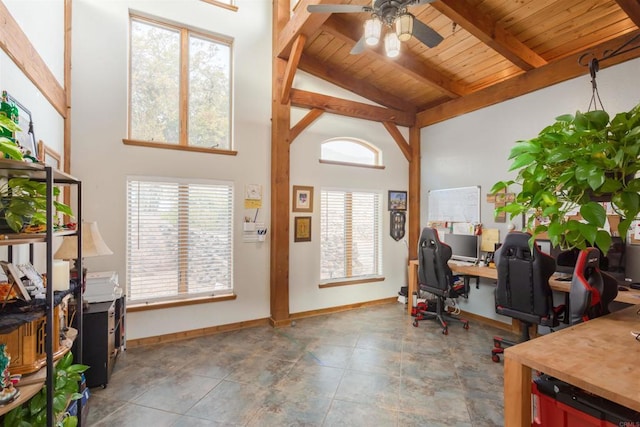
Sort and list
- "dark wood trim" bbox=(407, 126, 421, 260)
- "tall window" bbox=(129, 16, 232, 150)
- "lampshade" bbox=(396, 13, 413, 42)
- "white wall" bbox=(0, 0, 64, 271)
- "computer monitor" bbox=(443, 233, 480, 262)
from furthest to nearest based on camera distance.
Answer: "dark wood trim" bbox=(407, 126, 421, 260) → "computer monitor" bbox=(443, 233, 480, 262) → "tall window" bbox=(129, 16, 232, 150) → "lampshade" bbox=(396, 13, 413, 42) → "white wall" bbox=(0, 0, 64, 271)

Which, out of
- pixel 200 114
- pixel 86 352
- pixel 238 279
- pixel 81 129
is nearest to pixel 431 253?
pixel 238 279

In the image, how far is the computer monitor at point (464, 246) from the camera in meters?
4.17

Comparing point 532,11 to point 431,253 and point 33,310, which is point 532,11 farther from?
point 33,310

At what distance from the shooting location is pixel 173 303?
355cm

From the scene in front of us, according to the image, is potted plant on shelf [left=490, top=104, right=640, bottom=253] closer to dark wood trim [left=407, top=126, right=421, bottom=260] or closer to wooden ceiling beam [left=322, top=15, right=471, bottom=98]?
wooden ceiling beam [left=322, top=15, right=471, bottom=98]

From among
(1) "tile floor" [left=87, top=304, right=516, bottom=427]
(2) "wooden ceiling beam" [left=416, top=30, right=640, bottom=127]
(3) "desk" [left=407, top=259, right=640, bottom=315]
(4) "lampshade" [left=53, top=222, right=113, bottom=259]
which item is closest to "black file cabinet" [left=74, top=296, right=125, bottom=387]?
(1) "tile floor" [left=87, top=304, right=516, bottom=427]

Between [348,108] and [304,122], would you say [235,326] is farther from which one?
[348,108]

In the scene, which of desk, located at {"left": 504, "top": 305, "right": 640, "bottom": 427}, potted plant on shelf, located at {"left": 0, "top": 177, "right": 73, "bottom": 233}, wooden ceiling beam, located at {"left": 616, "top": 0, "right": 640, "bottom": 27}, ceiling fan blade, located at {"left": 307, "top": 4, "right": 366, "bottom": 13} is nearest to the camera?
desk, located at {"left": 504, "top": 305, "right": 640, "bottom": 427}

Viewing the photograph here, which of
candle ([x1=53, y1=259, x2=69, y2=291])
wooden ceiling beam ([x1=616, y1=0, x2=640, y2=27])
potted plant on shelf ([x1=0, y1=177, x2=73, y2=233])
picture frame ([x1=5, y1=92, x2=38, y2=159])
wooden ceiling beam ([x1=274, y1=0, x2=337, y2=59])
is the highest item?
wooden ceiling beam ([x1=274, y1=0, x2=337, y2=59])

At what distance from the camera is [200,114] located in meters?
3.78

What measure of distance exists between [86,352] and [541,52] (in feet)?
18.0

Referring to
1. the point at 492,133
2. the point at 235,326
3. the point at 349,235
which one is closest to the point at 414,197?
the point at 349,235

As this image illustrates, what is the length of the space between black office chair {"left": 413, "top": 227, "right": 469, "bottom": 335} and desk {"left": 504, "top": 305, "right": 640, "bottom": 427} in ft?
7.60

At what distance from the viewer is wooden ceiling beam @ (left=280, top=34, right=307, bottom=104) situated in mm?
3647
